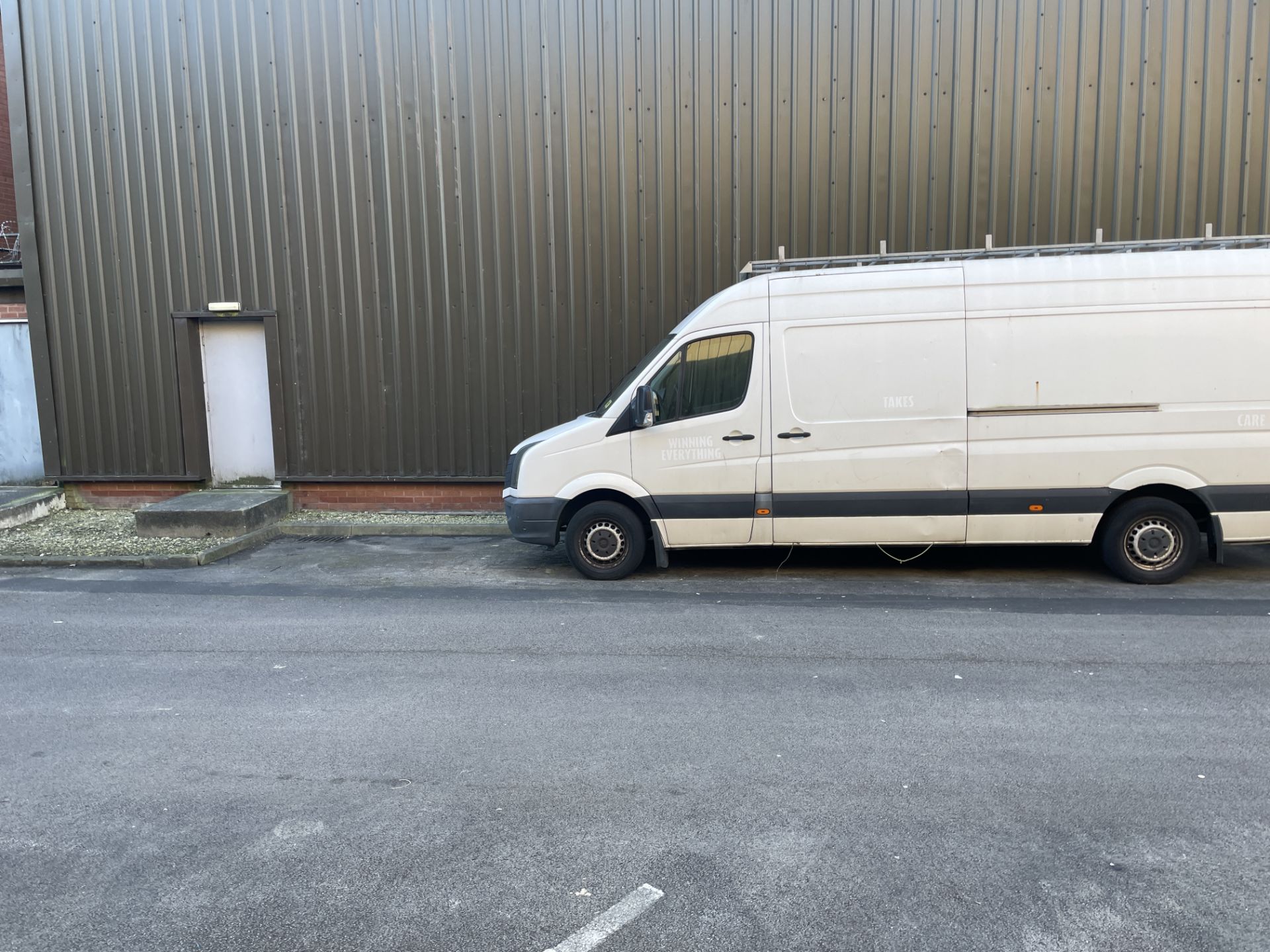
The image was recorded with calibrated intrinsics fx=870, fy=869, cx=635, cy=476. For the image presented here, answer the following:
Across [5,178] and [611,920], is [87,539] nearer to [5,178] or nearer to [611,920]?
[611,920]

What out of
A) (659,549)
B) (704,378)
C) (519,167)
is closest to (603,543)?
(659,549)

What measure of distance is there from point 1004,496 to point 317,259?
8769 mm

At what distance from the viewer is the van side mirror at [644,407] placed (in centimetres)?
760

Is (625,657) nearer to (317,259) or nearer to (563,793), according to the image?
(563,793)

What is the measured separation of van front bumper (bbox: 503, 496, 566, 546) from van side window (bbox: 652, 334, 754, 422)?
4.16 feet

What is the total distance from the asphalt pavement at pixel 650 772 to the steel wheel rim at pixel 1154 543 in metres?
0.23

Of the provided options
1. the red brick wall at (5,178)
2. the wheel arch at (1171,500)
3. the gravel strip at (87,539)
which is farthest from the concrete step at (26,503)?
the wheel arch at (1171,500)

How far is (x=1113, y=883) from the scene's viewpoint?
3105mm

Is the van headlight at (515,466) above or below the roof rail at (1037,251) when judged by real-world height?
below

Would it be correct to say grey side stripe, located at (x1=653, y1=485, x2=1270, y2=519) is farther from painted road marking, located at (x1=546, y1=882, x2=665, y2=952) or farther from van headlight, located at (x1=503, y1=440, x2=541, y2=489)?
painted road marking, located at (x1=546, y1=882, x2=665, y2=952)

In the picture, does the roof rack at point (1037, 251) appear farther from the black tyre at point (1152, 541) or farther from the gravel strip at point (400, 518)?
the gravel strip at point (400, 518)

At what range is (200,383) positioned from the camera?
11.9m

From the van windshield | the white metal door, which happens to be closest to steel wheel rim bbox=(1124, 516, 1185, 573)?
the van windshield

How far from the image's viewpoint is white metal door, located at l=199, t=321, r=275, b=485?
464 inches
